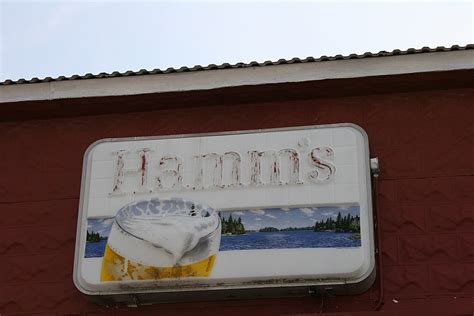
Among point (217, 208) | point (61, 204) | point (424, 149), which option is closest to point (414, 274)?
point (424, 149)

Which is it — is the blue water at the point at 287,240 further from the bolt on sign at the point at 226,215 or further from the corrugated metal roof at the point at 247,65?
the corrugated metal roof at the point at 247,65

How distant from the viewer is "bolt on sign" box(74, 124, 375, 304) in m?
8.07

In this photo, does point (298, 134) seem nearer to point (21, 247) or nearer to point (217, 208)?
point (217, 208)

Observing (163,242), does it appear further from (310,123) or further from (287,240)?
(310,123)

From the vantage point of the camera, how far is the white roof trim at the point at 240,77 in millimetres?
8672

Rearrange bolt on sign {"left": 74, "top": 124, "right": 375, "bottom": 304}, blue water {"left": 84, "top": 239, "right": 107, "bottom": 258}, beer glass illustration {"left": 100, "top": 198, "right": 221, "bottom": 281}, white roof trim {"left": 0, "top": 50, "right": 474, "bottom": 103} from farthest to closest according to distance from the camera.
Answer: white roof trim {"left": 0, "top": 50, "right": 474, "bottom": 103} → blue water {"left": 84, "top": 239, "right": 107, "bottom": 258} → beer glass illustration {"left": 100, "top": 198, "right": 221, "bottom": 281} → bolt on sign {"left": 74, "top": 124, "right": 375, "bottom": 304}

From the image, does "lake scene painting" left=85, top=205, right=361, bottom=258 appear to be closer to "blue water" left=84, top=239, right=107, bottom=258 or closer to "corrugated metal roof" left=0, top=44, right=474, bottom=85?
"blue water" left=84, top=239, right=107, bottom=258

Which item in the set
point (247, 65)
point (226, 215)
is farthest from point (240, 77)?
point (226, 215)

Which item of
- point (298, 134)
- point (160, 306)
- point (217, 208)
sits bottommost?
point (160, 306)

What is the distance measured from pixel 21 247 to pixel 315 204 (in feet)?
8.98

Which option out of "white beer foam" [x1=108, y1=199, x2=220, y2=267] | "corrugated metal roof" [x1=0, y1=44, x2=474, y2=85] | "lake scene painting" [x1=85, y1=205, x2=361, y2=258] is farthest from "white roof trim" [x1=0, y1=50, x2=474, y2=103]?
"lake scene painting" [x1=85, y1=205, x2=361, y2=258]

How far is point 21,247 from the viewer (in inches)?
350

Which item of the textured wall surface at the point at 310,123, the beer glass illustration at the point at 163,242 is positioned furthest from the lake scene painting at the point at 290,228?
the textured wall surface at the point at 310,123

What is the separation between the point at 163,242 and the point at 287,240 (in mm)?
1060
